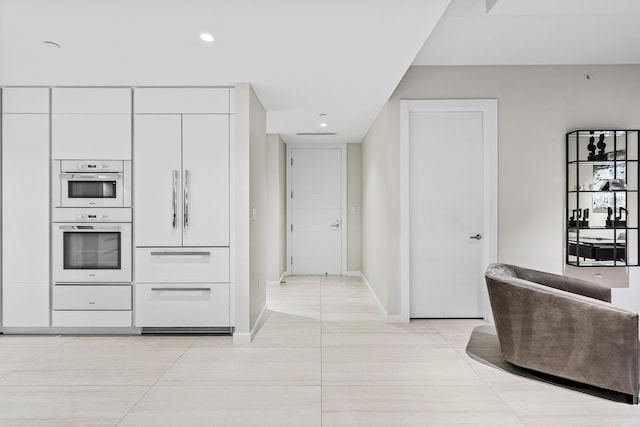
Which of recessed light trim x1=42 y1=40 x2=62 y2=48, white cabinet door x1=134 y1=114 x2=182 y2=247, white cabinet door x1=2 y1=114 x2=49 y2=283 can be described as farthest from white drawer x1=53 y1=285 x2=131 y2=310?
recessed light trim x1=42 y1=40 x2=62 y2=48

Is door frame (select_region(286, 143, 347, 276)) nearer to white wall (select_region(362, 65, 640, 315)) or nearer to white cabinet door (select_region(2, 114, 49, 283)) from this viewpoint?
white wall (select_region(362, 65, 640, 315))

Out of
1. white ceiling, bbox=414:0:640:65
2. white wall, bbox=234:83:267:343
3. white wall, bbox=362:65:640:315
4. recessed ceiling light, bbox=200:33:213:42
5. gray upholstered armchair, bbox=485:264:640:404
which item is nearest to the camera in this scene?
gray upholstered armchair, bbox=485:264:640:404

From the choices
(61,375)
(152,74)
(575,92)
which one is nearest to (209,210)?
(152,74)

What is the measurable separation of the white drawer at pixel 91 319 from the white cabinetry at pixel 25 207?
0.41ft

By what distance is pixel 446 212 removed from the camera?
4.27 m

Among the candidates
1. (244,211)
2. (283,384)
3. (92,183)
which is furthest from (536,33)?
(92,183)

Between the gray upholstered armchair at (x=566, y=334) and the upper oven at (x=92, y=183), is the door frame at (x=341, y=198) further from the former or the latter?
the gray upholstered armchair at (x=566, y=334)

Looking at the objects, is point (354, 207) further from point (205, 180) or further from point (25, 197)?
point (25, 197)

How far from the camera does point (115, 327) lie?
381cm

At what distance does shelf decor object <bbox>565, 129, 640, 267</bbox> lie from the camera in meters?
3.97

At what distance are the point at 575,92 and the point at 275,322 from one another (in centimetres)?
384

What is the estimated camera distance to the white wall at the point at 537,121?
13.6 ft

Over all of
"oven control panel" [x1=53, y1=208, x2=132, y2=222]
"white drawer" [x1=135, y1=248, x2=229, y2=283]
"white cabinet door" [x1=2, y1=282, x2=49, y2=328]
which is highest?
"oven control panel" [x1=53, y1=208, x2=132, y2=222]

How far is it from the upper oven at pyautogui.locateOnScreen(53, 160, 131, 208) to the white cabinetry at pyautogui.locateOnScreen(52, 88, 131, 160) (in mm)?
77
